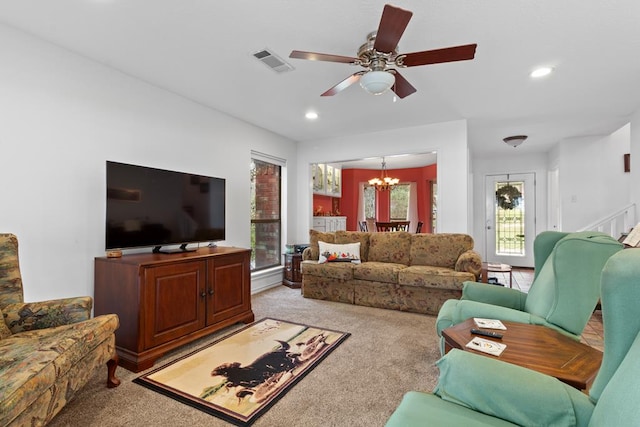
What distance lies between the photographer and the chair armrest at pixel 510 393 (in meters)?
1.04

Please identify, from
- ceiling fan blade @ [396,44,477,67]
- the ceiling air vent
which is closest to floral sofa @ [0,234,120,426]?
the ceiling air vent

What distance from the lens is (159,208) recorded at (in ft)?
9.94

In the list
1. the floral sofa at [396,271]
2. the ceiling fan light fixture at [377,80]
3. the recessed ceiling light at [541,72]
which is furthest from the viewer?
the floral sofa at [396,271]

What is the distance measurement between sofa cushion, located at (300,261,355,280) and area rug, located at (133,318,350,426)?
3.74 feet

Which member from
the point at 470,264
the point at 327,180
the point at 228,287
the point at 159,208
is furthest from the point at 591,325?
the point at 327,180

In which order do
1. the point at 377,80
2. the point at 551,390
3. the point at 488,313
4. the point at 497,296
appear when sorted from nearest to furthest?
the point at 551,390 < the point at 488,313 < the point at 377,80 < the point at 497,296

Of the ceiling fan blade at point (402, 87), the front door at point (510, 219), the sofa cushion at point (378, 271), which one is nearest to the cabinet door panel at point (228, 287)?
the sofa cushion at point (378, 271)

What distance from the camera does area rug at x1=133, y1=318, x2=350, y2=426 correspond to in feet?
6.50

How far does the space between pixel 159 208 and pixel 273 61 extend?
173 centimetres

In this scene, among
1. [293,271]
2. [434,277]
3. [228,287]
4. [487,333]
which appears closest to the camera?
[487,333]

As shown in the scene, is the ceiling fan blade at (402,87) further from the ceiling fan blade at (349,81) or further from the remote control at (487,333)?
the remote control at (487,333)

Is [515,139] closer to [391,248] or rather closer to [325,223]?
[391,248]

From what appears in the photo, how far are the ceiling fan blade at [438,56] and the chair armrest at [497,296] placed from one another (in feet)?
5.67

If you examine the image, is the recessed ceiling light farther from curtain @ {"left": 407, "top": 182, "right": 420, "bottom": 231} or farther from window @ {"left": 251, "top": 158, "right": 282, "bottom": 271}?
curtain @ {"left": 407, "top": 182, "right": 420, "bottom": 231}
